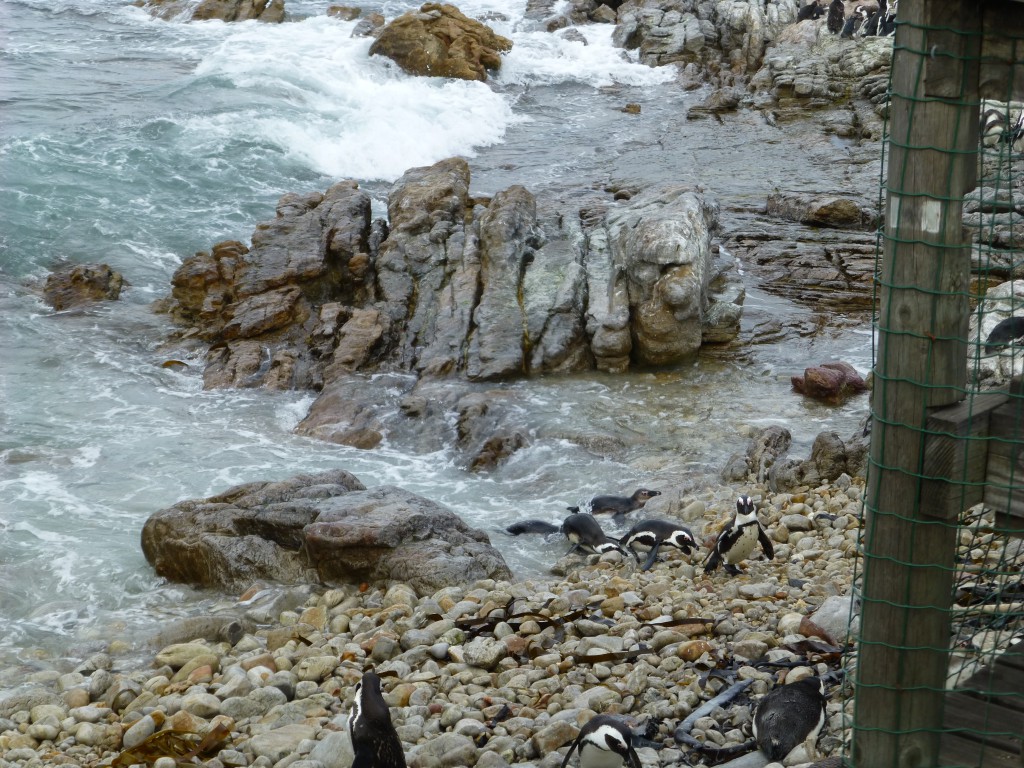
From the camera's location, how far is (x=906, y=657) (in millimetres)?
3127

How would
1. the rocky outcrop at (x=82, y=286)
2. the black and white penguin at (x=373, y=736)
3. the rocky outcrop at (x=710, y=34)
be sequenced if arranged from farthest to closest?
the rocky outcrop at (x=710, y=34) → the rocky outcrop at (x=82, y=286) → the black and white penguin at (x=373, y=736)

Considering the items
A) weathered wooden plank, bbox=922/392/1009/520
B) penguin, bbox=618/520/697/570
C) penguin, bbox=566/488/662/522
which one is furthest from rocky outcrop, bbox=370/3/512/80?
weathered wooden plank, bbox=922/392/1009/520

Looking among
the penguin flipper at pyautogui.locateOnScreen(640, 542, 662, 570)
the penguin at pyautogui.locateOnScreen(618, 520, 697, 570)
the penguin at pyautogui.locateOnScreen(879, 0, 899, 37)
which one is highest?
the penguin at pyautogui.locateOnScreen(879, 0, 899, 37)

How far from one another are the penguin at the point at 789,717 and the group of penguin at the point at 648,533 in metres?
2.76

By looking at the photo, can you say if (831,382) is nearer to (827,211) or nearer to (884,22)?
(827,211)

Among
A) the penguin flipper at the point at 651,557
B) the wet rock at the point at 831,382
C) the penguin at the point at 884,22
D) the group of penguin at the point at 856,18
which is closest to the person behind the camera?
the penguin flipper at the point at 651,557

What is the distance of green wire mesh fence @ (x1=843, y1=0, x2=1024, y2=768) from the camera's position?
2805 millimetres

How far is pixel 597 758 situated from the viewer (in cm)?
440

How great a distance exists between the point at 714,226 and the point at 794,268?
4.39ft

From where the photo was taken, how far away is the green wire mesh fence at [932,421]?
2.80 m

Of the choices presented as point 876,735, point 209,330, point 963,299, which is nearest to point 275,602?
point 876,735

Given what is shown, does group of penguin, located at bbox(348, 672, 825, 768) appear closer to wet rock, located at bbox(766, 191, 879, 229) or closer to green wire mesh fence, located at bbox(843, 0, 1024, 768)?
green wire mesh fence, located at bbox(843, 0, 1024, 768)

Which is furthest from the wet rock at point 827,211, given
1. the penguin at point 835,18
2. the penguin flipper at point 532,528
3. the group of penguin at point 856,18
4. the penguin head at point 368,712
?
the penguin head at point 368,712

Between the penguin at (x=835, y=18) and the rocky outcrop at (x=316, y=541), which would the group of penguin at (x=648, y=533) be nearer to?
the rocky outcrop at (x=316, y=541)
